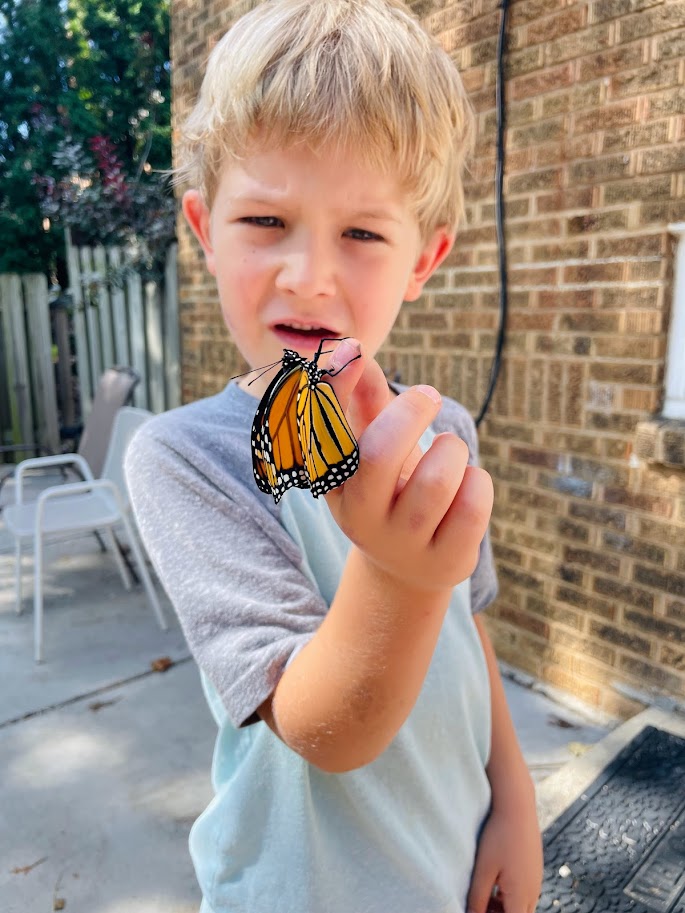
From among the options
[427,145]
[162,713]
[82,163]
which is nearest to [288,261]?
[427,145]

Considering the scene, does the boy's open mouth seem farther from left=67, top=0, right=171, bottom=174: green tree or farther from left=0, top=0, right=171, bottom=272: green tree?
left=67, top=0, right=171, bottom=174: green tree

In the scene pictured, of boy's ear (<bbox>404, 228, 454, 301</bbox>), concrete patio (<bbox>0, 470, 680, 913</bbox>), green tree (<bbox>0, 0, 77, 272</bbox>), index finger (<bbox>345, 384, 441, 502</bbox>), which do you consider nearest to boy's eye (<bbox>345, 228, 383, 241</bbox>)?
boy's ear (<bbox>404, 228, 454, 301</bbox>)

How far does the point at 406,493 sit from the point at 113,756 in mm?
2812

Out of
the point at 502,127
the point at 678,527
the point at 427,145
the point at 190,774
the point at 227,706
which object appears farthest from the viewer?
the point at 502,127

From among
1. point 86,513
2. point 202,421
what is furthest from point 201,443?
point 86,513

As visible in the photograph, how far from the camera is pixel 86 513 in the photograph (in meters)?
4.39

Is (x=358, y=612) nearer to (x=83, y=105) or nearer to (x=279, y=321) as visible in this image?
(x=279, y=321)

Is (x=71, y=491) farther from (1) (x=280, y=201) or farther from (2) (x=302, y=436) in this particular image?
(2) (x=302, y=436)

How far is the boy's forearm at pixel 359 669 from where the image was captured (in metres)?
0.68

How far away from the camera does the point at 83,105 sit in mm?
13688

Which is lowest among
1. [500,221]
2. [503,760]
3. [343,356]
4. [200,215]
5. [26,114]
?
[503,760]

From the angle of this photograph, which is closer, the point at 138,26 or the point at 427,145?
the point at 427,145

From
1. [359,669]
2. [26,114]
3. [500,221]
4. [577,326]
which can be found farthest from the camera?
[26,114]

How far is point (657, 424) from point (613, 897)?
1.57 m
